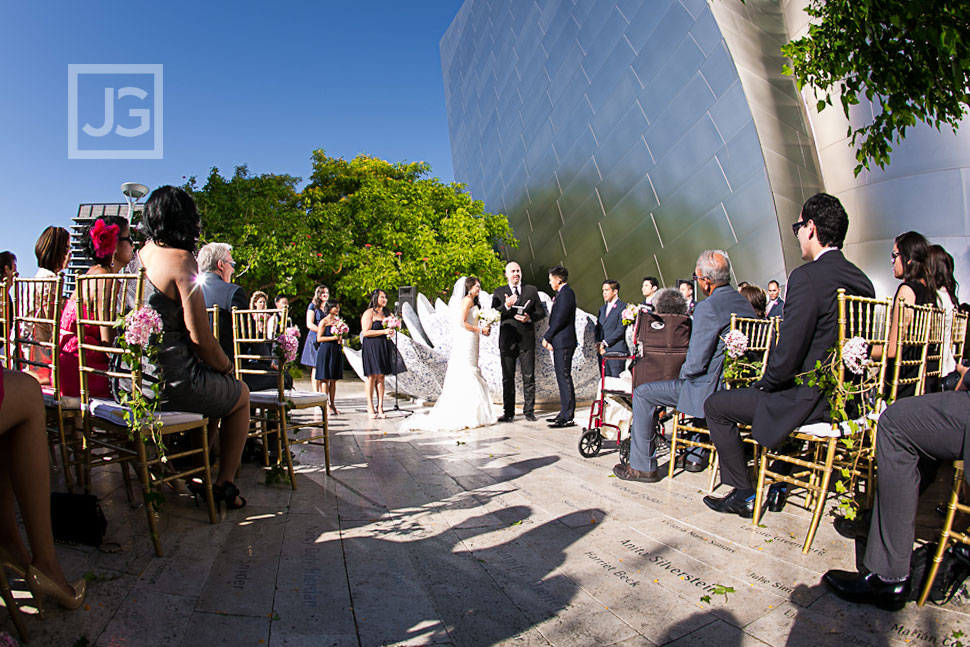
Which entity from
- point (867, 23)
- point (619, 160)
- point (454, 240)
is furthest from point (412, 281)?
point (867, 23)

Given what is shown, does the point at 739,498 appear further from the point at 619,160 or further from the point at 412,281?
the point at 412,281

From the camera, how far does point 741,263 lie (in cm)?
870

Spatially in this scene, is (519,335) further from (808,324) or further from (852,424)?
(852,424)

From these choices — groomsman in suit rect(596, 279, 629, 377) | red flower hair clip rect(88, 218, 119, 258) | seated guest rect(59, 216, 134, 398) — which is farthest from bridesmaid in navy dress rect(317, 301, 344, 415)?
red flower hair clip rect(88, 218, 119, 258)

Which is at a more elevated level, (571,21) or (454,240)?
(571,21)

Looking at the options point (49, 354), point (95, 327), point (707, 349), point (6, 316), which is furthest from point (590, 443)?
point (6, 316)

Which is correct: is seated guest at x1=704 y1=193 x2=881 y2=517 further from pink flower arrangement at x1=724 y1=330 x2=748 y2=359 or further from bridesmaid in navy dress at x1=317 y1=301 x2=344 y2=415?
bridesmaid in navy dress at x1=317 y1=301 x2=344 y2=415

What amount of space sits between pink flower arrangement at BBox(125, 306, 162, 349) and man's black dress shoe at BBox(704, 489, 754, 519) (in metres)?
3.18

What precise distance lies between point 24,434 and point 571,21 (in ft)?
49.6

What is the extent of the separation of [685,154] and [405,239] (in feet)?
31.4

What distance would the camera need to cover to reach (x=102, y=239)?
3.39 m

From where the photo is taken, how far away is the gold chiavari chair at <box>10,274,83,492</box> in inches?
112

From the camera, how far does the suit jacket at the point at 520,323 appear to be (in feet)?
23.7

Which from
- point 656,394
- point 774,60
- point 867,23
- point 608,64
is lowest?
point 656,394
